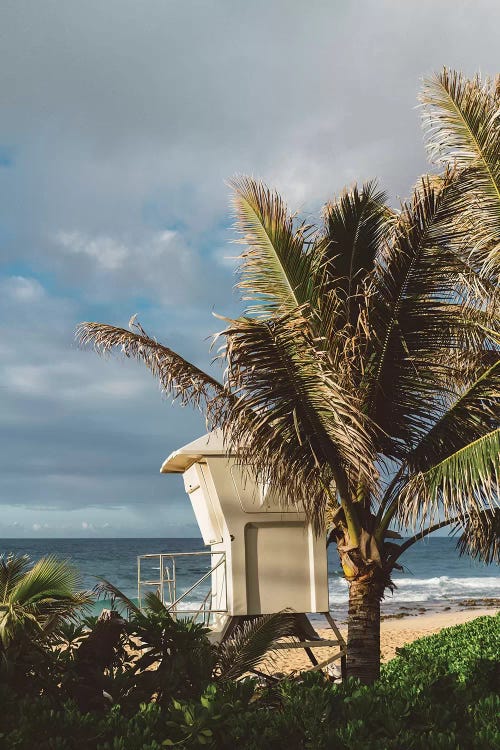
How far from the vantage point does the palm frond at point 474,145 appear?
916 centimetres

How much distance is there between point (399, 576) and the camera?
58688mm

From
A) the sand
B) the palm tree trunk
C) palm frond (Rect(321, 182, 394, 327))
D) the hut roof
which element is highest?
palm frond (Rect(321, 182, 394, 327))

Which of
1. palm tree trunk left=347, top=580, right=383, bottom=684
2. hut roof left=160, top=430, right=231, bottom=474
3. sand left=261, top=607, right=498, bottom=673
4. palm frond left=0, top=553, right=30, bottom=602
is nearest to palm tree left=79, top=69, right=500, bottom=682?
palm tree trunk left=347, top=580, right=383, bottom=684

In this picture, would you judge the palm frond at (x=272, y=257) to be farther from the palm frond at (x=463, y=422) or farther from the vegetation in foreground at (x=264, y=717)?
the vegetation in foreground at (x=264, y=717)

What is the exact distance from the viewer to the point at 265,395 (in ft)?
26.3

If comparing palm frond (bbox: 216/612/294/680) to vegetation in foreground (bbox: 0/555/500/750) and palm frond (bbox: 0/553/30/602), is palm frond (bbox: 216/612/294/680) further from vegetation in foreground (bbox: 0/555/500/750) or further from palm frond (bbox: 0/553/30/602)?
palm frond (bbox: 0/553/30/602)

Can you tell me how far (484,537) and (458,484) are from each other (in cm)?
267

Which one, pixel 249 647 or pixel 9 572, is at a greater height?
pixel 9 572

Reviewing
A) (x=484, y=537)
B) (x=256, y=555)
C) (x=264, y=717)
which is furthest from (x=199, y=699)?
(x=484, y=537)

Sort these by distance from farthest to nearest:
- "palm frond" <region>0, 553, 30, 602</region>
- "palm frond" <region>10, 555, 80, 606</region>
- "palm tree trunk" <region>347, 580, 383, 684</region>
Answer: "palm tree trunk" <region>347, 580, 383, 684</region>, "palm frond" <region>0, 553, 30, 602</region>, "palm frond" <region>10, 555, 80, 606</region>

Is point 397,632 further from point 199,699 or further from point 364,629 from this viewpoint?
point 199,699

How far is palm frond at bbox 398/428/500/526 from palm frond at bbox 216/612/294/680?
223 cm

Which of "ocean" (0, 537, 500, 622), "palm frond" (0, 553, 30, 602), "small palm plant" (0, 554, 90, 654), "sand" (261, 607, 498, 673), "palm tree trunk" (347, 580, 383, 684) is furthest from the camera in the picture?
"ocean" (0, 537, 500, 622)

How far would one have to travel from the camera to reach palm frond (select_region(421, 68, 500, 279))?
916 centimetres
